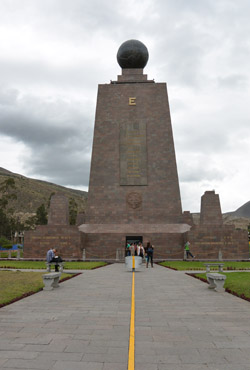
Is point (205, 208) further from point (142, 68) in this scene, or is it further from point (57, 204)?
point (142, 68)

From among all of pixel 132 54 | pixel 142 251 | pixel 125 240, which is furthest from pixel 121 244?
pixel 132 54

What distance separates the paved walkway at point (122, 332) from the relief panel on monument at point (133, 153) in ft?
79.1

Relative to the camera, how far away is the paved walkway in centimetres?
476

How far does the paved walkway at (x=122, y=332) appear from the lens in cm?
476

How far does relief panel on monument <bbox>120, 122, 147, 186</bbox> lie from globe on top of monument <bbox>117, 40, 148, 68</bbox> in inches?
300

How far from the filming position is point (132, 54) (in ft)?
122

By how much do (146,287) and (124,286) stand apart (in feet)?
2.91

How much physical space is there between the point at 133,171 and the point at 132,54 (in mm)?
13412

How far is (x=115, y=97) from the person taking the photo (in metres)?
36.9

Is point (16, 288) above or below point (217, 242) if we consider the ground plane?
below

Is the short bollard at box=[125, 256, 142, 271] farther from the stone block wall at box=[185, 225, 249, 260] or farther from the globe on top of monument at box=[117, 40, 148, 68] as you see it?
the globe on top of monument at box=[117, 40, 148, 68]

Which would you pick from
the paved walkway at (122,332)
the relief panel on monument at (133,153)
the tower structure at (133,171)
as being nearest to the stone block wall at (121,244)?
the tower structure at (133,171)

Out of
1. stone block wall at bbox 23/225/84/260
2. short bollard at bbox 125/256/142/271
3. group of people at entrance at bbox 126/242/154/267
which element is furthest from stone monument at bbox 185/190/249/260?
short bollard at bbox 125/256/142/271

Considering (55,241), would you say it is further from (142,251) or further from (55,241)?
(142,251)
